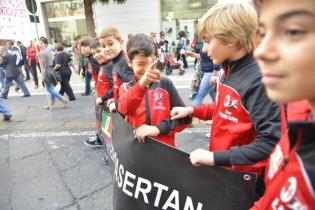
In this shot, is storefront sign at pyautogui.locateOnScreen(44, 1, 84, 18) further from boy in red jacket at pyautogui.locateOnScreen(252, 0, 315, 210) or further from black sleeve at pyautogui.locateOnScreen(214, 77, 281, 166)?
boy in red jacket at pyautogui.locateOnScreen(252, 0, 315, 210)

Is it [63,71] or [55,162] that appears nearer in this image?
[55,162]

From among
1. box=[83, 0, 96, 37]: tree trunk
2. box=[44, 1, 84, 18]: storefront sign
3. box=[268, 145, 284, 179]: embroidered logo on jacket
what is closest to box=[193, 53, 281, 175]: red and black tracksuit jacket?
box=[268, 145, 284, 179]: embroidered logo on jacket

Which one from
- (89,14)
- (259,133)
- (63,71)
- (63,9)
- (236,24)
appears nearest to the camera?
(259,133)

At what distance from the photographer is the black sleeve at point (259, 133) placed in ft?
3.78

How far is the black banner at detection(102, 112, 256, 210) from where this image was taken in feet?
3.83

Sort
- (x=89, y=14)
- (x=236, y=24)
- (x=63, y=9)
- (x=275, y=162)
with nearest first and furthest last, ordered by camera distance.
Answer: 1. (x=275, y=162)
2. (x=236, y=24)
3. (x=89, y=14)
4. (x=63, y=9)

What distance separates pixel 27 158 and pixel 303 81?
4.06 meters

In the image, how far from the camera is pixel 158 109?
1.87m

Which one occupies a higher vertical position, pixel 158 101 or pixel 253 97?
pixel 253 97

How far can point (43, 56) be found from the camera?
7246mm

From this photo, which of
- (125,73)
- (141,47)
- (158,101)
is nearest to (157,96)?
(158,101)

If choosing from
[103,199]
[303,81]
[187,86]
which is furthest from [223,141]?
[187,86]

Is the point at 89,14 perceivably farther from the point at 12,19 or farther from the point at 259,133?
the point at 259,133

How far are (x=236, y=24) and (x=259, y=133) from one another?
534 mm
